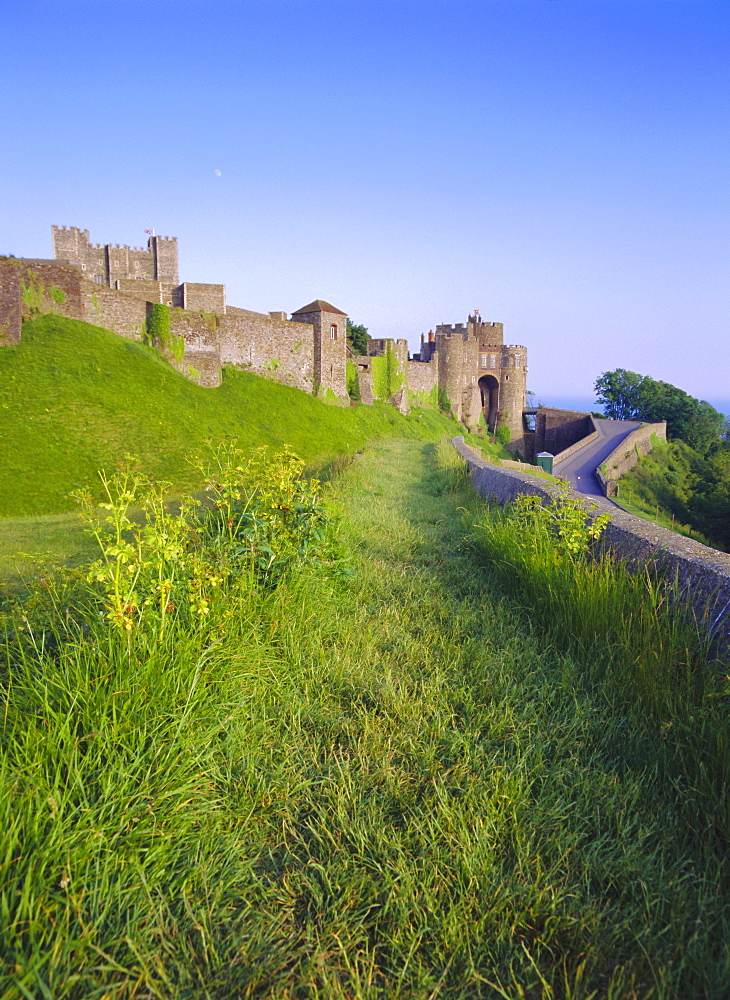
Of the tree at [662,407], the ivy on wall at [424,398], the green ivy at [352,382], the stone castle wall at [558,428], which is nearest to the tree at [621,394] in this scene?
the tree at [662,407]

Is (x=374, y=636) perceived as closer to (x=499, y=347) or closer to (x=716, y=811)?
(x=716, y=811)

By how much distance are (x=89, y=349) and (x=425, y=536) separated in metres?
20.3

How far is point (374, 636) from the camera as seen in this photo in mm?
3549

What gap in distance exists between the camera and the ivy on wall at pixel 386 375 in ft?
128

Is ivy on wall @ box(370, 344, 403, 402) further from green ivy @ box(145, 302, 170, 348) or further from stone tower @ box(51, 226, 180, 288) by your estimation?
stone tower @ box(51, 226, 180, 288)

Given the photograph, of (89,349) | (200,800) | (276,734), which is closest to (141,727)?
(200,800)

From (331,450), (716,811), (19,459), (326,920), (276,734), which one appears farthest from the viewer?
(331,450)

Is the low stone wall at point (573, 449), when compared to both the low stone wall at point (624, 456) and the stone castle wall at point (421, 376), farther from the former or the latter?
the stone castle wall at point (421, 376)

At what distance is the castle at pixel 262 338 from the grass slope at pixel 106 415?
Result: 1089mm

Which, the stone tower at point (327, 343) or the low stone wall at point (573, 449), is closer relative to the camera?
the stone tower at point (327, 343)

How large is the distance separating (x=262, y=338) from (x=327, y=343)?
4049mm

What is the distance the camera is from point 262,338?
1142 inches

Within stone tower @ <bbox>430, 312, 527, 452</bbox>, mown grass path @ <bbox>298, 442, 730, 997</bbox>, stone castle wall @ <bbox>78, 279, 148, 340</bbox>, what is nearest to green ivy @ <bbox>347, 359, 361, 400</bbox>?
stone castle wall @ <bbox>78, 279, 148, 340</bbox>

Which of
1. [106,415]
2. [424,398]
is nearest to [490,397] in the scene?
[424,398]
